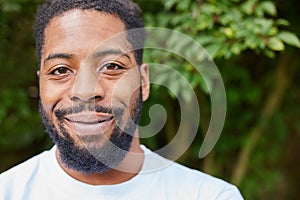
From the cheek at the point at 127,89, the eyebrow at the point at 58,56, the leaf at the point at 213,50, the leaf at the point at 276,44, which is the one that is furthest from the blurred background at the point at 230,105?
the eyebrow at the point at 58,56

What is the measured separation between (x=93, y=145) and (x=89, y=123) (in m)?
0.06

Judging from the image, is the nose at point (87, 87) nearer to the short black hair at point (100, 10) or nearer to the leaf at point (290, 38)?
the short black hair at point (100, 10)

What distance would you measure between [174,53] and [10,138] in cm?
152

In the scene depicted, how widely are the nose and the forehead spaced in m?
0.06

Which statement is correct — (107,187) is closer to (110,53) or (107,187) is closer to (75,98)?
(75,98)

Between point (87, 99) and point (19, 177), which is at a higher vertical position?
point (87, 99)

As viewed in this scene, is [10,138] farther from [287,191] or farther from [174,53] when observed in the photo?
[287,191]

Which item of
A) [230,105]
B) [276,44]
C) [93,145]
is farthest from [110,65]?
[230,105]

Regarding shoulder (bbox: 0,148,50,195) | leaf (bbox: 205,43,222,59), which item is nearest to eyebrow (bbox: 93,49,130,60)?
shoulder (bbox: 0,148,50,195)

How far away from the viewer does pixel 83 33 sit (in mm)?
1685

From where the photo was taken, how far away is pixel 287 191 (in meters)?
4.25

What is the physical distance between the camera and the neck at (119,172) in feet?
5.77

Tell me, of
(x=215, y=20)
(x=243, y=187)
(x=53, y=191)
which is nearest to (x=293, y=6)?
(x=215, y=20)

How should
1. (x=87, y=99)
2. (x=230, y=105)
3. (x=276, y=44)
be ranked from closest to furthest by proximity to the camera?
(x=87, y=99)
(x=276, y=44)
(x=230, y=105)
